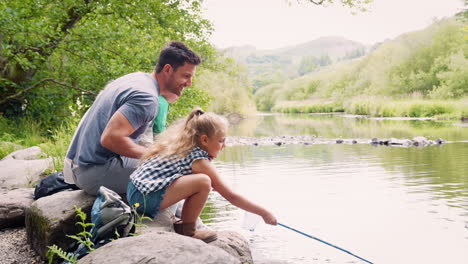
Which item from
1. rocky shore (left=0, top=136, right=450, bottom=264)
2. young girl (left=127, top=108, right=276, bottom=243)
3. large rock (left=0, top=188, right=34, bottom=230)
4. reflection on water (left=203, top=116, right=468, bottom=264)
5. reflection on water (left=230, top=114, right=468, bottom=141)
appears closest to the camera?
rocky shore (left=0, top=136, right=450, bottom=264)

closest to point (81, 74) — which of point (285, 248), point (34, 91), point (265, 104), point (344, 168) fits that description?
point (34, 91)

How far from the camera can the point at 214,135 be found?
2.80m

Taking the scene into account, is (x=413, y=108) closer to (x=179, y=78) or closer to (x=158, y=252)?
(x=179, y=78)

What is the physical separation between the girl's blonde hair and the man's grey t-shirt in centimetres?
19

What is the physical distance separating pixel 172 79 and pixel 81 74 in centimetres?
608

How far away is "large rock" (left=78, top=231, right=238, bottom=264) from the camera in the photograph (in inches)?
80.3

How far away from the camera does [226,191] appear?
2.79 metres

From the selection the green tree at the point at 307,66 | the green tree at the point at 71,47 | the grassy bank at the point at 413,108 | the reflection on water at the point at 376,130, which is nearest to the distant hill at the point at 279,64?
the green tree at the point at 307,66

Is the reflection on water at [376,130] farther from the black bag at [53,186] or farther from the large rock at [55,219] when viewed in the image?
the large rock at [55,219]

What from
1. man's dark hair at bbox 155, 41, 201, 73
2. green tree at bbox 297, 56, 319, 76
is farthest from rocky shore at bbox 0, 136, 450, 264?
green tree at bbox 297, 56, 319, 76

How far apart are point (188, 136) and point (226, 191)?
1.24 ft

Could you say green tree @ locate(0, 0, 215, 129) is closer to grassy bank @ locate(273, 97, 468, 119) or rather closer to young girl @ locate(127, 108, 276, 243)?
young girl @ locate(127, 108, 276, 243)

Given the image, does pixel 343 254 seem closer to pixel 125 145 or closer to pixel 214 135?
A: pixel 214 135

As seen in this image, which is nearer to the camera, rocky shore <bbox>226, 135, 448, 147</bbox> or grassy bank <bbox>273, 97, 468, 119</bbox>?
rocky shore <bbox>226, 135, 448, 147</bbox>
